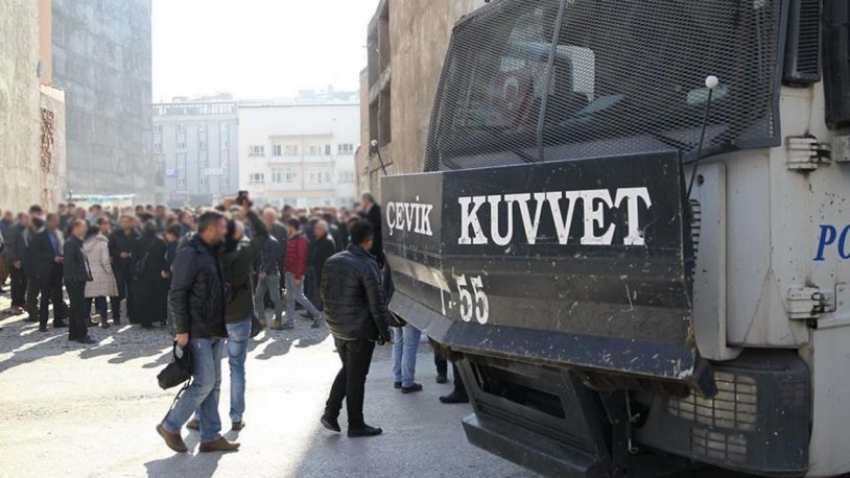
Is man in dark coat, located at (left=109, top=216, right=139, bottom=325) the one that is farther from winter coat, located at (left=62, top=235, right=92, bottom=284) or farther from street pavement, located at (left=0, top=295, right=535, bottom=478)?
street pavement, located at (left=0, top=295, right=535, bottom=478)

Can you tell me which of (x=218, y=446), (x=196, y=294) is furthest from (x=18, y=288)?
(x=196, y=294)

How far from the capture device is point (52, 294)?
42.1ft

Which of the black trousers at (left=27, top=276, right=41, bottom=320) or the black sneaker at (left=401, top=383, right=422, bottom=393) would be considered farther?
the black trousers at (left=27, top=276, right=41, bottom=320)

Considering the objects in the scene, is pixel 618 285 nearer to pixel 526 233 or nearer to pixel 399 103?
pixel 526 233

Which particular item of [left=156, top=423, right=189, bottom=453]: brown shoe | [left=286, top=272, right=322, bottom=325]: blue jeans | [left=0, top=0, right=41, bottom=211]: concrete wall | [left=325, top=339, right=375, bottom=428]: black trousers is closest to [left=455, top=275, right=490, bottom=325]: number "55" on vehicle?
[left=325, top=339, right=375, bottom=428]: black trousers

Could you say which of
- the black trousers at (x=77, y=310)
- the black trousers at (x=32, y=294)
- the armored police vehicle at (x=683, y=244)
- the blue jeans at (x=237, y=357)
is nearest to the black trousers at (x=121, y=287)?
the black trousers at (x=32, y=294)

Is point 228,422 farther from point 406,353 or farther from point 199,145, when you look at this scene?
point 199,145

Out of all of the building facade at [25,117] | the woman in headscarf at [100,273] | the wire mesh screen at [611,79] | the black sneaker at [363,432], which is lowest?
the black sneaker at [363,432]

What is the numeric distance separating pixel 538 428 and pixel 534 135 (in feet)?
4.94

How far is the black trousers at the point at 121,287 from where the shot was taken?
13.2 meters

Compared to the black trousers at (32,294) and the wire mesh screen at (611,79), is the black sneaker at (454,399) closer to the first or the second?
the wire mesh screen at (611,79)

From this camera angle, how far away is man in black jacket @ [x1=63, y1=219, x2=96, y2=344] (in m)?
11.2

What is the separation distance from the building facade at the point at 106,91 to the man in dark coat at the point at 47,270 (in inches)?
1515

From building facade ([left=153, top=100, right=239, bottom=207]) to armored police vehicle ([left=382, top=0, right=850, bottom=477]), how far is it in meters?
98.0
